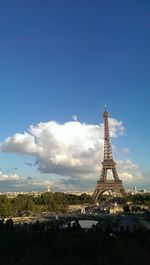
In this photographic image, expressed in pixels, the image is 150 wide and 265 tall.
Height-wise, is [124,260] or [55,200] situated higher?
[55,200]

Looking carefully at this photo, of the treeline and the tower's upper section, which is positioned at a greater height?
the tower's upper section

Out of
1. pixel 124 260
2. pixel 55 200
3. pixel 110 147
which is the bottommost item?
pixel 124 260

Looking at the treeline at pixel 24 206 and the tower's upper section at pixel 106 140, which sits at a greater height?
the tower's upper section at pixel 106 140

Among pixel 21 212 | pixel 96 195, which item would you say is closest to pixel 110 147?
pixel 96 195

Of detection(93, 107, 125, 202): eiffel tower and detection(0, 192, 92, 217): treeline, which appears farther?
detection(93, 107, 125, 202): eiffel tower

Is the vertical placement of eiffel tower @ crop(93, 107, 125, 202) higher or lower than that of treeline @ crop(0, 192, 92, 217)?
higher

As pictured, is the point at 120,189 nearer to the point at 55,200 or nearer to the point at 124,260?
the point at 55,200

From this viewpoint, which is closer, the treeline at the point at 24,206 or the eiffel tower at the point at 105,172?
the treeline at the point at 24,206

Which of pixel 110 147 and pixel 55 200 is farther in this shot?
pixel 55 200

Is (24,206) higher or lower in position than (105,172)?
lower

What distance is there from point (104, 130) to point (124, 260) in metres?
66.7

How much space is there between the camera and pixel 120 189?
8719 centimetres

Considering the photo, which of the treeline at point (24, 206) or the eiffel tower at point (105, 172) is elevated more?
the eiffel tower at point (105, 172)

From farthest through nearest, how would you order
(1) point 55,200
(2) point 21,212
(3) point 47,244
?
(1) point 55,200
(2) point 21,212
(3) point 47,244
